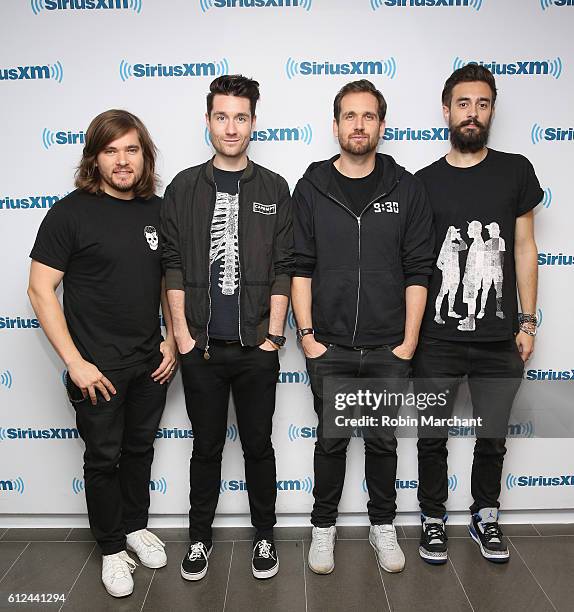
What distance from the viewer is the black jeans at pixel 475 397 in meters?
2.46

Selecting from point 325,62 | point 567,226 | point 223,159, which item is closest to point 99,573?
point 223,159

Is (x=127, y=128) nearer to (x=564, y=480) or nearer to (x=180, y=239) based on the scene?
(x=180, y=239)

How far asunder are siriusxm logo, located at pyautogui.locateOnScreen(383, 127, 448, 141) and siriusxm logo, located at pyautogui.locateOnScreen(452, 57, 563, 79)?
0.27m

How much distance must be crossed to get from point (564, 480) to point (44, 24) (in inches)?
123

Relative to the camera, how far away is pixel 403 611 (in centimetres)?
225

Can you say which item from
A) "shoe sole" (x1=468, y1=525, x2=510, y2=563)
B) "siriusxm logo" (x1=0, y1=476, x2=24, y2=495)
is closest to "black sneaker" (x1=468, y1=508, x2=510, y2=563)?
"shoe sole" (x1=468, y1=525, x2=510, y2=563)

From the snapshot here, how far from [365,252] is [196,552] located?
4.58 feet

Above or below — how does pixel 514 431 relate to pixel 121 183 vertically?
below

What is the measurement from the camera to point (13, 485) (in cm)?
288

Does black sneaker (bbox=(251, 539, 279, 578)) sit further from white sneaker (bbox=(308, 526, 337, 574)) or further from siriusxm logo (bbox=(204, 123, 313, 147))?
siriusxm logo (bbox=(204, 123, 313, 147))

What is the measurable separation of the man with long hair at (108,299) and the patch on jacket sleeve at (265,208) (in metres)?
0.39

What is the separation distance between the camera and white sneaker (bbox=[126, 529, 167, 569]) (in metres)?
2.54

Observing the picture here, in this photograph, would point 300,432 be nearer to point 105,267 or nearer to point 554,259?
point 105,267

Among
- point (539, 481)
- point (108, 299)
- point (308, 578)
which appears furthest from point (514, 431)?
point (108, 299)
